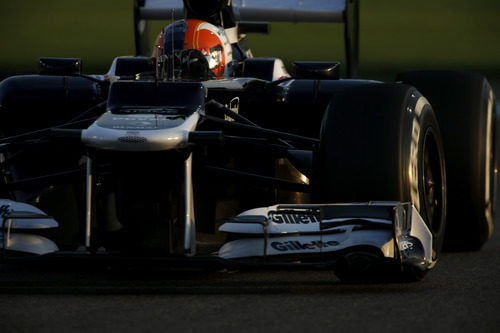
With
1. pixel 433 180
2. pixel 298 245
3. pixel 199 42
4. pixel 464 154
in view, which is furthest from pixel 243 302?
pixel 199 42

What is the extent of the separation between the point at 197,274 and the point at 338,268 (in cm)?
104

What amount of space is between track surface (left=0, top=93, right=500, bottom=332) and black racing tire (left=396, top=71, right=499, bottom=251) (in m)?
1.02

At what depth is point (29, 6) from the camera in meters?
73.6

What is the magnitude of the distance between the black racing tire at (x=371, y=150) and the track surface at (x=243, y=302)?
49cm

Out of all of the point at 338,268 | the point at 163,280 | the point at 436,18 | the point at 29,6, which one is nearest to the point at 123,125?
the point at 163,280

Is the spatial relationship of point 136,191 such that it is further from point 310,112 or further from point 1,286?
point 310,112

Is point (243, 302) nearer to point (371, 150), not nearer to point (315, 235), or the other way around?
point (315, 235)

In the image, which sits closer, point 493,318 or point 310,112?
point 493,318

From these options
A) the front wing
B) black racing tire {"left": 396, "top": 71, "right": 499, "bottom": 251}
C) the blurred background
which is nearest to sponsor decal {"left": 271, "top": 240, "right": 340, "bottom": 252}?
the front wing

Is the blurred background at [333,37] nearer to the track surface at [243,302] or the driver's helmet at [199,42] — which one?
the driver's helmet at [199,42]

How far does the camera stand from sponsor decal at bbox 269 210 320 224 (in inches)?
230

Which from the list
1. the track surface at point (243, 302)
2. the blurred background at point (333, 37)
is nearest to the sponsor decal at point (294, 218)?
the track surface at point (243, 302)

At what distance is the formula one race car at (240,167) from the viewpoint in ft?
19.2

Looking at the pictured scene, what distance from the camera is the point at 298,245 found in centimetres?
580
